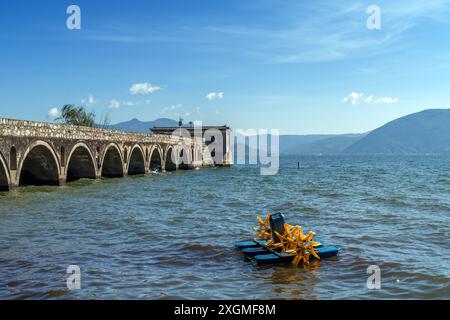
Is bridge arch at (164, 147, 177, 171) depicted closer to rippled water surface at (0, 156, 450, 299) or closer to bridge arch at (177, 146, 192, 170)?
bridge arch at (177, 146, 192, 170)

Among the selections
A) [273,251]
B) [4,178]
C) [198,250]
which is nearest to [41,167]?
[4,178]

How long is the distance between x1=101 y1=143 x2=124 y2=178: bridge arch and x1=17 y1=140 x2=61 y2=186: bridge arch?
1518cm

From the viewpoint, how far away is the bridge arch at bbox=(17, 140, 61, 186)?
38.7m

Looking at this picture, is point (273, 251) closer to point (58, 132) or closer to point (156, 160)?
point (58, 132)

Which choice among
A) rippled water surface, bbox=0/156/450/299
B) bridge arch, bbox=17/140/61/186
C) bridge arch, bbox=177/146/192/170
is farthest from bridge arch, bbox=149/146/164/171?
rippled water surface, bbox=0/156/450/299

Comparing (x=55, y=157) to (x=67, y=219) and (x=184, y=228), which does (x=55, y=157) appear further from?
(x=184, y=228)

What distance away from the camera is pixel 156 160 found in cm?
7644

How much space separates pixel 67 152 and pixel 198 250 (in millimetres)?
28951

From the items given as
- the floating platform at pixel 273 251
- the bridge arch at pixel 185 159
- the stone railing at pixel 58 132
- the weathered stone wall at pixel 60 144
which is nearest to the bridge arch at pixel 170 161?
the bridge arch at pixel 185 159

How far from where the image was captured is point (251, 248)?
50.6 ft

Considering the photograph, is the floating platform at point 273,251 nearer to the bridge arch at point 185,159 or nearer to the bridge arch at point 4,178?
the bridge arch at point 4,178

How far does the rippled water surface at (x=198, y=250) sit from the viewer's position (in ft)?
38.7

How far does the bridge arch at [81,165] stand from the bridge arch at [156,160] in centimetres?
2324
